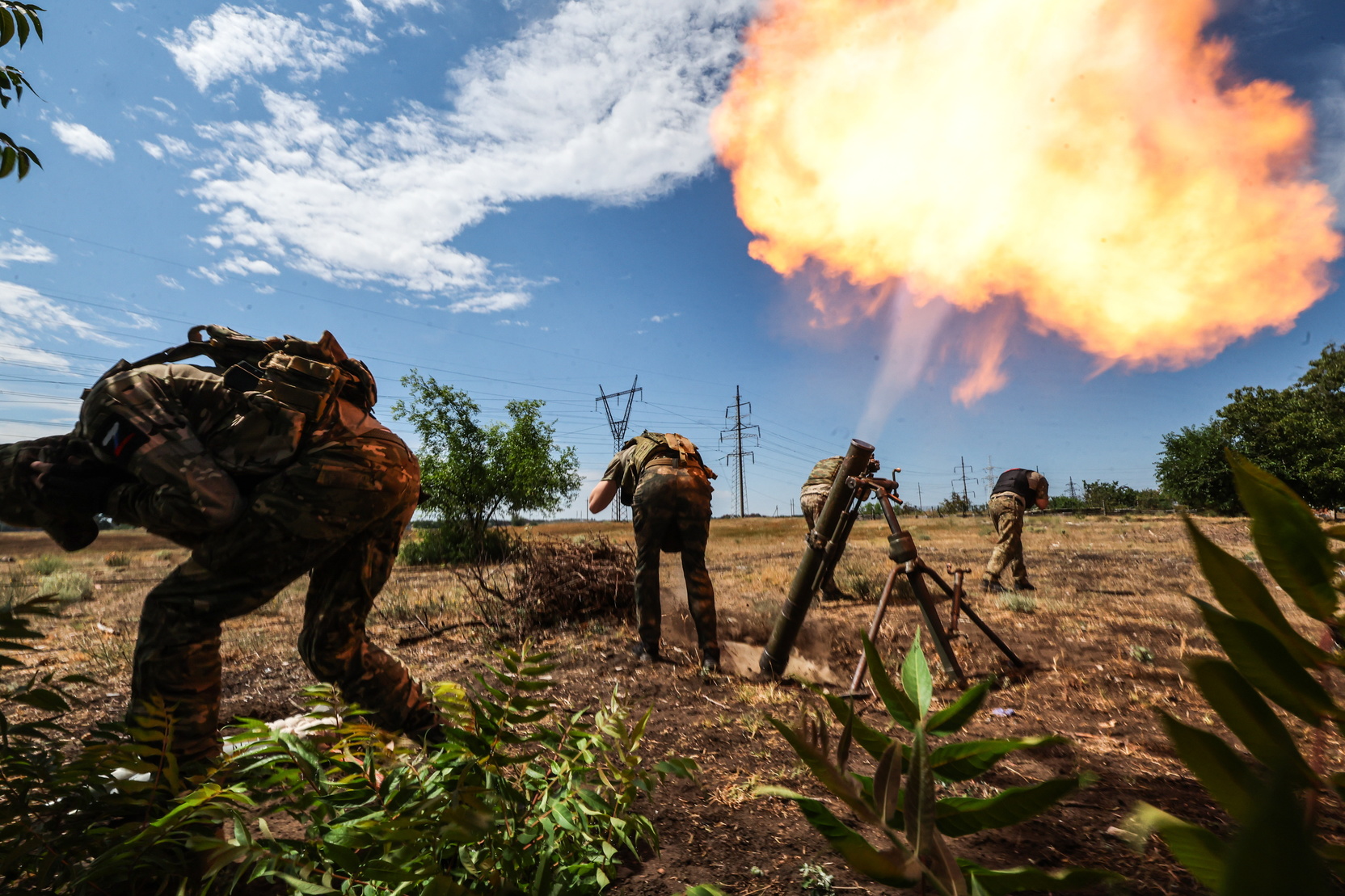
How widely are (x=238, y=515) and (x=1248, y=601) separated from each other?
2786mm

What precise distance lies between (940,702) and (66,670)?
6.21 metres

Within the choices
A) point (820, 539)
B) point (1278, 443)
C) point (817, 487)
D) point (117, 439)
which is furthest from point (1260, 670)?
point (1278, 443)

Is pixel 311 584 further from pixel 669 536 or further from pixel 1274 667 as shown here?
pixel 1274 667

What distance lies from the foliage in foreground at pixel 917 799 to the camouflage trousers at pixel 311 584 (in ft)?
7.32

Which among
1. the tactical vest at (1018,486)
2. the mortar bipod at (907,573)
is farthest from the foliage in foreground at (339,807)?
the tactical vest at (1018,486)

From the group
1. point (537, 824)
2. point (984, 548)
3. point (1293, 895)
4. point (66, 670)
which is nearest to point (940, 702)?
point (537, 824)

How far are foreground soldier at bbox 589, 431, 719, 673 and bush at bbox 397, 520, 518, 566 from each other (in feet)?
28.2

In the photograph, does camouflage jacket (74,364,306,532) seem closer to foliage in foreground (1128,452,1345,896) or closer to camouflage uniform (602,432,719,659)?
foliage in foreground (1128,452,1345,896)

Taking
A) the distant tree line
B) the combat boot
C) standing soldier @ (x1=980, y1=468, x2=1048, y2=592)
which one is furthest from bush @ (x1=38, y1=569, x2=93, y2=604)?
the distant tree line

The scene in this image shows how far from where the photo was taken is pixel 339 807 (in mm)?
1194

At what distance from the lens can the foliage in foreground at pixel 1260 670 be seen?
0.30 metres

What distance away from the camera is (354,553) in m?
2.76

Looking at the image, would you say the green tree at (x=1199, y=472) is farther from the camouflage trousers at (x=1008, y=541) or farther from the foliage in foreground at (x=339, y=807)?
the foliage in foreground at (x=339, y=807)

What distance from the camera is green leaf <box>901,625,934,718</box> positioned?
0.54 meters
